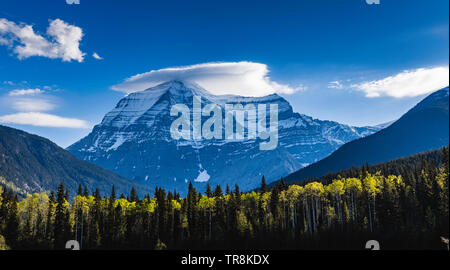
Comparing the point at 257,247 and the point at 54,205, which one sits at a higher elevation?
the point at 54,205

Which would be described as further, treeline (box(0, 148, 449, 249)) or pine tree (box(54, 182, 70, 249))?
pine tree (box(54, 182, 70, 249))

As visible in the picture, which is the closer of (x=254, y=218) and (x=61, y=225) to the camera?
(x=61, y=225)

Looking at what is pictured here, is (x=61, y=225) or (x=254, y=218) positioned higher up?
(x=254, y=218)

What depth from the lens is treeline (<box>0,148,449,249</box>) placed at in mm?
130750

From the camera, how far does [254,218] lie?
155m

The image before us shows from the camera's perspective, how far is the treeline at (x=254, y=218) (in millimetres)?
130750

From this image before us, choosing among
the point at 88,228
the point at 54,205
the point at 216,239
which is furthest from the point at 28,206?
the point at 216,239

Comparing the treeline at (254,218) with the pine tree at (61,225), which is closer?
the treeline at (254,218)
